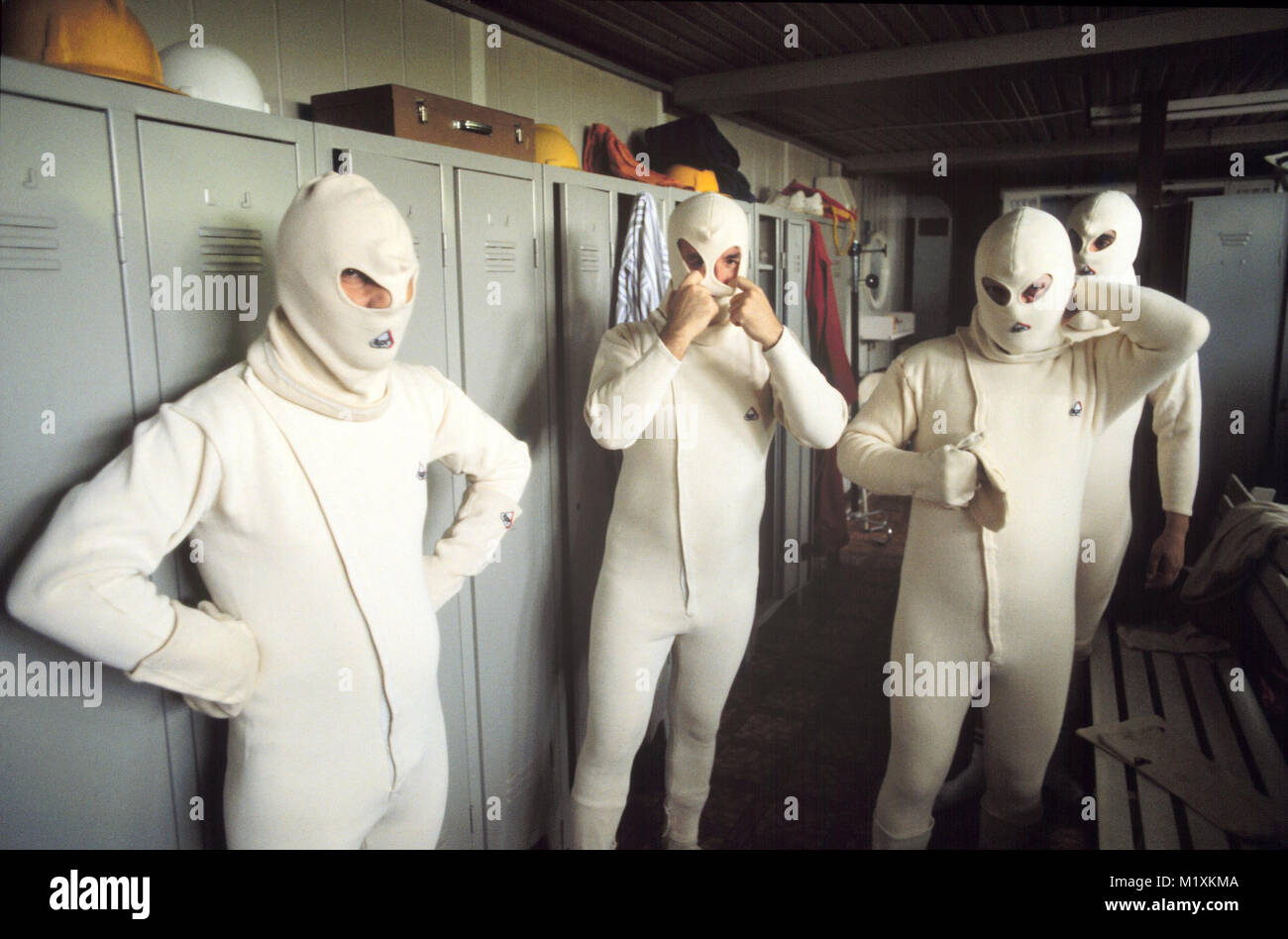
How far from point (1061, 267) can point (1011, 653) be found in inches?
32.7

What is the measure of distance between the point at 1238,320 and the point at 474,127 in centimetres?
313

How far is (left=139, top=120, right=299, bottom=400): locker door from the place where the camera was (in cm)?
130

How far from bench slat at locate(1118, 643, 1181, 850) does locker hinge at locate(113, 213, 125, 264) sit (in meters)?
2.27

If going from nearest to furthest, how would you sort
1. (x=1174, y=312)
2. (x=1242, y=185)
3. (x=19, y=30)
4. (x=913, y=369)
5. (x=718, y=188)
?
1. (x=19, y=30)
2. (x=1174, y=312)
3. (x=913, y=369)
4. (x=718, y=188)
5. (x=1242, y=185)

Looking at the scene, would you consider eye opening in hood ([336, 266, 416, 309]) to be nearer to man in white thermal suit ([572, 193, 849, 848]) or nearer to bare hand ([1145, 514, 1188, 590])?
man in white thermal suit ([572, 193, 849, 848])

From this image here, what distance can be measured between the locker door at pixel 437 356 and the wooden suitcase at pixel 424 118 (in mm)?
91

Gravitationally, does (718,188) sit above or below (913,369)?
above

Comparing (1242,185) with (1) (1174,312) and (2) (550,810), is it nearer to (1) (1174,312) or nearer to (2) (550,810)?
(1) (1174,312)

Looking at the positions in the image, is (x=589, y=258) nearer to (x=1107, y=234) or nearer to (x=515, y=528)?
(x=515, y=528)

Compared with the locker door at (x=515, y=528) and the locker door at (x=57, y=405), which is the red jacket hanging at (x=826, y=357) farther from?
the locker door at (x=57, y=405)

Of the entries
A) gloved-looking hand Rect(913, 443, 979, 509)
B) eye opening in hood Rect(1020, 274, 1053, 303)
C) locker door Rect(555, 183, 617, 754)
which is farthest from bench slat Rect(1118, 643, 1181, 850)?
locker door Rect(555, 183, 617, 754)
